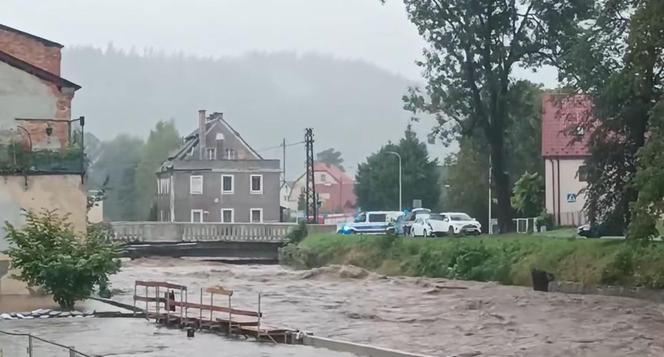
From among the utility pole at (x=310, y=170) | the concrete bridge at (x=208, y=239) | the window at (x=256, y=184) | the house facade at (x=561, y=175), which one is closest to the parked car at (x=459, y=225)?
the house facade at (x=561, y=175)

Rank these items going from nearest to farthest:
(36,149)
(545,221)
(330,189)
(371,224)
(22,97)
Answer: (36,149)
(22,97)
(545,221)
(371,224)
(330,189)

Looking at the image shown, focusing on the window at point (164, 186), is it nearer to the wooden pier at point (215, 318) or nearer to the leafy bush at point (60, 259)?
the leafy bush at point (60, 259)

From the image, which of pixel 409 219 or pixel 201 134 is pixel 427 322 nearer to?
pixel 409 219

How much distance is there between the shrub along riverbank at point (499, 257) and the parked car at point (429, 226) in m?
5.69

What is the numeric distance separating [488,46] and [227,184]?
153ft

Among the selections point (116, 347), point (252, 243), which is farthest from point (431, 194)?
point (116, 347)

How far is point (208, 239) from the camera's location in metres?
70.4

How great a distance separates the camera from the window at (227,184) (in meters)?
95.2

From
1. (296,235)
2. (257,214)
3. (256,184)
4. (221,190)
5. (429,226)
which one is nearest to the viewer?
(429,226)

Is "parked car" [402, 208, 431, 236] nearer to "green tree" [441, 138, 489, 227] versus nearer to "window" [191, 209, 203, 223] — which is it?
"green tree" [441, 138, 489, 227]

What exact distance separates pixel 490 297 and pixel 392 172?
2791 inches

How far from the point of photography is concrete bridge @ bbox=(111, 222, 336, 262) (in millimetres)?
68500

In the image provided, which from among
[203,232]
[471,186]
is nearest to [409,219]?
[203,232]

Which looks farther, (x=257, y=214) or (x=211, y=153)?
(x=211, y=153)
